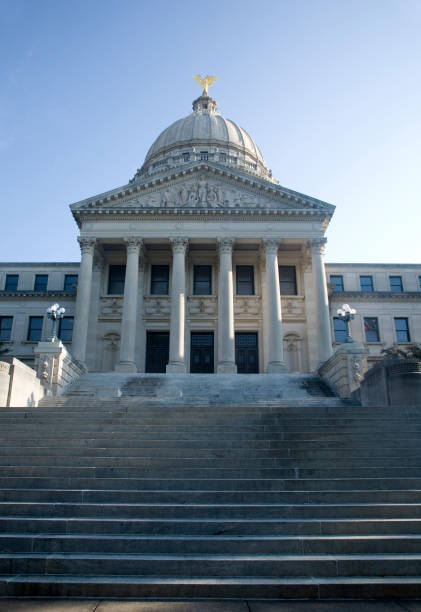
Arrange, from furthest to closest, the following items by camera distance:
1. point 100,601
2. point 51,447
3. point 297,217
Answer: point 297,217 → point 51,447 → point 100,601

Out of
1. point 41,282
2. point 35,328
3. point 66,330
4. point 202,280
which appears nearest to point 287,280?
point 202,280

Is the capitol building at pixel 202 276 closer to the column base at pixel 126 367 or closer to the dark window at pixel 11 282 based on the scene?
the column base at pixel 126 367

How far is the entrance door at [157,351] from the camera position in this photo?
3775 cm

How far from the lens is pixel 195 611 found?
6.11 metres

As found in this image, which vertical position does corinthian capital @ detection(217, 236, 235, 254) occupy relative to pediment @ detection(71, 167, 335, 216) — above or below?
below

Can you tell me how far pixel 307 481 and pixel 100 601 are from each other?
530 cm

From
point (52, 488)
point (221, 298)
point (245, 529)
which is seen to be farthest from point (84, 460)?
point (221, 298)

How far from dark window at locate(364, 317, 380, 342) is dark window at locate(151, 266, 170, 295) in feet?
63.4

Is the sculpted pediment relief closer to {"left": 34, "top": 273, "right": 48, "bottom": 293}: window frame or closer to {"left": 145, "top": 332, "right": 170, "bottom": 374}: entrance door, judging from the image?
{"left": 145, "top": 332, "right": 170, "bottom": 374}: entrance door

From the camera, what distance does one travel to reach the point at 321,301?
35.0 m

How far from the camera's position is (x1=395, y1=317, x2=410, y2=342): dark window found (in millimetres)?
46000

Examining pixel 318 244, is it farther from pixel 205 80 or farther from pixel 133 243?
pixel 205 80

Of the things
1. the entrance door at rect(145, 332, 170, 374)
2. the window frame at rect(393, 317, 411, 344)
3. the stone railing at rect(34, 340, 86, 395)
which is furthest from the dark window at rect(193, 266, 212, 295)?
the window frame at rect(393, 317, 411, 344)

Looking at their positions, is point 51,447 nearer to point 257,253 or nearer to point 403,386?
point 403,386
